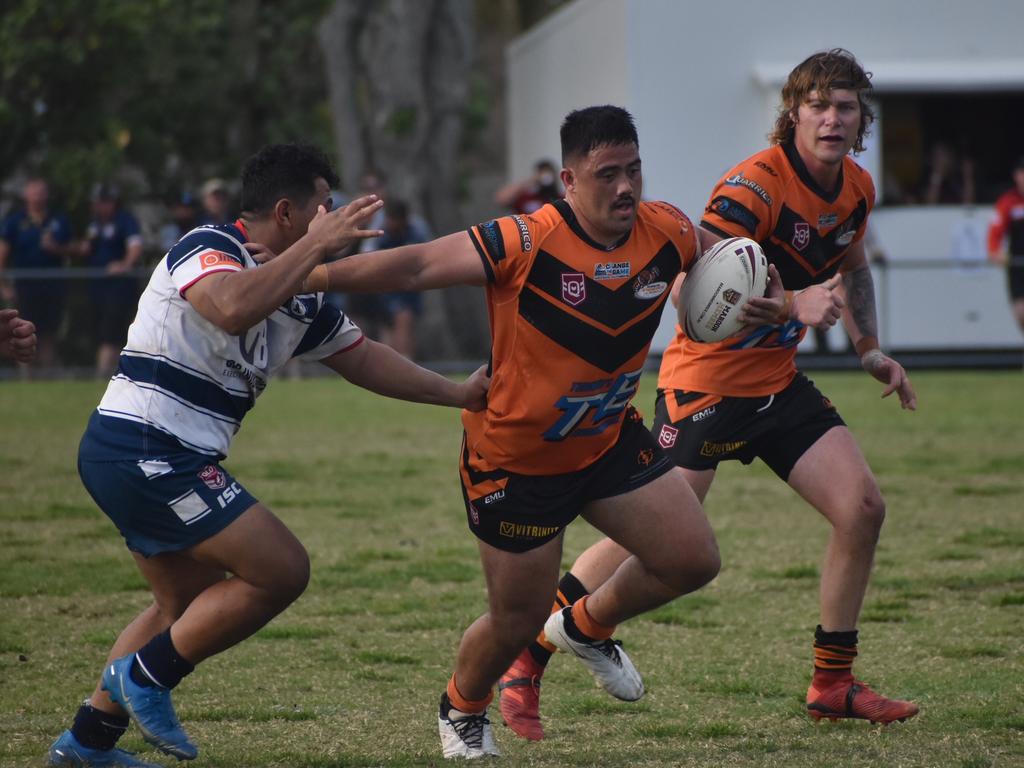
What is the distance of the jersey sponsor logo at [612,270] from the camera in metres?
4.85

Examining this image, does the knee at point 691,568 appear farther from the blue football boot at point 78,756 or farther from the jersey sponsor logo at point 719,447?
the blue football boot at point 78,756

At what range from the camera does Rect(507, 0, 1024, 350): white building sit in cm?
1864

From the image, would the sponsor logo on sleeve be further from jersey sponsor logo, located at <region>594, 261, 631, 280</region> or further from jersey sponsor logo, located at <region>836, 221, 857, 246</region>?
jersey sponsor logo, located at <region>836, 221, 857, 246</region>

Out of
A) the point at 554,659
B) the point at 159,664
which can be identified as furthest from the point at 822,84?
the point at 159,664

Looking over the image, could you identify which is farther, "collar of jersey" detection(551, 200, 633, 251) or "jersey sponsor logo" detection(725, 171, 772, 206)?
"jersey sponsor logo" detection(725, 171, 772, 206)

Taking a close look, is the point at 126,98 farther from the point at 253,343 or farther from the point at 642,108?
the point at 253,343

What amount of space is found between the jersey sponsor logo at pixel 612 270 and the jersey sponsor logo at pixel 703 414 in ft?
3.49

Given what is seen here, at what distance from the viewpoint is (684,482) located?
5.20 m

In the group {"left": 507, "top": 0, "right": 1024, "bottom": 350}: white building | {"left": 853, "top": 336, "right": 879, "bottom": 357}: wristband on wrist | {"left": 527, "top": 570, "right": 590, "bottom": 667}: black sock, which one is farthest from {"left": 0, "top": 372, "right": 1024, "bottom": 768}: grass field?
{"left": 507, "top": 0, "right": 1024, "bottom": 350}: white building

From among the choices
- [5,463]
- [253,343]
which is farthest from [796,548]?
[5,463]

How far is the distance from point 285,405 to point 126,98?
11.9m

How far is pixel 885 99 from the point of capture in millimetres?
20031

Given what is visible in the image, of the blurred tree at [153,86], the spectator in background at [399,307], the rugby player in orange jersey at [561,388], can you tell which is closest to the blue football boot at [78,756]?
the rugby player in orange jersey at [561,388]

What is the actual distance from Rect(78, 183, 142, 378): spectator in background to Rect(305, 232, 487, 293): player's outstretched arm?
1275 centimetres
